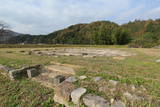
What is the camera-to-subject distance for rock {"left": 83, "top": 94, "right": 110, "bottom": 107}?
4.99ft

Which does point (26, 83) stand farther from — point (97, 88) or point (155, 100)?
point (155, 100)

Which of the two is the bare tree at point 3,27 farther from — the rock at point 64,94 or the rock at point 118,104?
the rock at point 118,104

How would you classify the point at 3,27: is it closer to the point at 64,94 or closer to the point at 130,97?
the point at 64,94

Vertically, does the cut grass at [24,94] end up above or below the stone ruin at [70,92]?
below

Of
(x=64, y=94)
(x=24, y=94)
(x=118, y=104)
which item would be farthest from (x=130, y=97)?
(x=24, y=94)

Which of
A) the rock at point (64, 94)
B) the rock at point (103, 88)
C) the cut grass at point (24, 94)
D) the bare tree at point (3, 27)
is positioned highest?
the bare tree at point (3, 27)

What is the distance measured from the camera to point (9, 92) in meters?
2.32

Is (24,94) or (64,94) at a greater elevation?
(64,94)

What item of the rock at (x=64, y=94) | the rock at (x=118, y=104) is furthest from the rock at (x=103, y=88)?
the rock at (x=64, y=94)

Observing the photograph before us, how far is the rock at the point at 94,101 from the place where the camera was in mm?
1520

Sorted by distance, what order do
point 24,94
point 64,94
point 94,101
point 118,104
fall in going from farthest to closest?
point 24,94 < point 64,94 < point 94,101 < point 118,104

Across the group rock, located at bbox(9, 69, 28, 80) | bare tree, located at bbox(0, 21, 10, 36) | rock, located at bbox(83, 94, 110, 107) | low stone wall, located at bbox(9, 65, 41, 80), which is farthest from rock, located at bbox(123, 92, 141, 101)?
bare tree, located at bbox(0, 21, 10, 36)

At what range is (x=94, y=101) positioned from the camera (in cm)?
158

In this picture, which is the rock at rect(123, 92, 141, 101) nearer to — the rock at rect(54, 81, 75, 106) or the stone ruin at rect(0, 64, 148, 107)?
the stone ruin at rect(0, 64, 148, 107)
